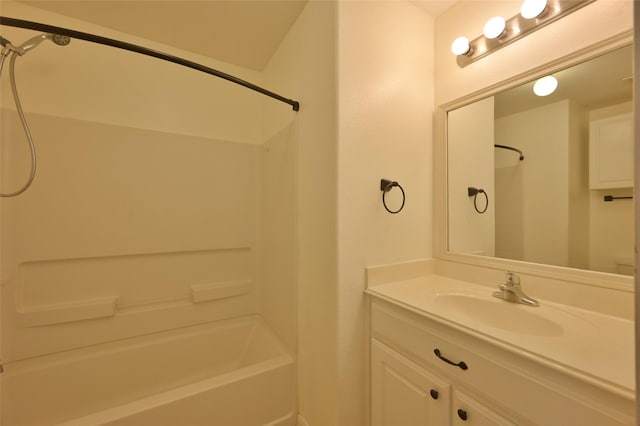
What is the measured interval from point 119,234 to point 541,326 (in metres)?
2.33

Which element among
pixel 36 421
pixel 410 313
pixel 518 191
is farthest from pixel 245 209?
pixel 518 191

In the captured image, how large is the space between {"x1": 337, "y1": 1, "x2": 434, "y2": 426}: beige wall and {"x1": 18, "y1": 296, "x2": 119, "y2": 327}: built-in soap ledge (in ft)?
5.10

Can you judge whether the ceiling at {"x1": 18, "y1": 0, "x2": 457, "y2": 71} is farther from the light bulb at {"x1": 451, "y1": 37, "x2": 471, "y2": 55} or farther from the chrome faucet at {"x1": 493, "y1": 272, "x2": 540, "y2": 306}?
the chrome faucet at {"x1": 493, "y1": 272, "x2": 540, "y2": 306}

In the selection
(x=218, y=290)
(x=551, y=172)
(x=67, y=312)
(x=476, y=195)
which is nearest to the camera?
(x=551, y=172)

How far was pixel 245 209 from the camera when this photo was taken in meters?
2.05

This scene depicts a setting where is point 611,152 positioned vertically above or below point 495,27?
below

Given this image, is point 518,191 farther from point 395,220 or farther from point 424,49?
point 424,49

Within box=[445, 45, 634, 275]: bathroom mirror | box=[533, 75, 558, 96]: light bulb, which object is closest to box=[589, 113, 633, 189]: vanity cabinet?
box=[445, 45, 634, 275]: bathroom mirror

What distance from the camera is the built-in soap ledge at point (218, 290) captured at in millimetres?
1833

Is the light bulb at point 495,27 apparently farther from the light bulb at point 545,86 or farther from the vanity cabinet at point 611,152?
the vanity cabinet at point 611,152

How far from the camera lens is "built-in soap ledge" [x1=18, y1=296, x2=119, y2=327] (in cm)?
139

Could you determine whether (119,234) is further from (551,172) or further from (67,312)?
(551,172)

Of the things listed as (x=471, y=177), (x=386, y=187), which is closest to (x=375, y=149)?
(x=386, y=187)

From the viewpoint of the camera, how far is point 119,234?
5.30ft
